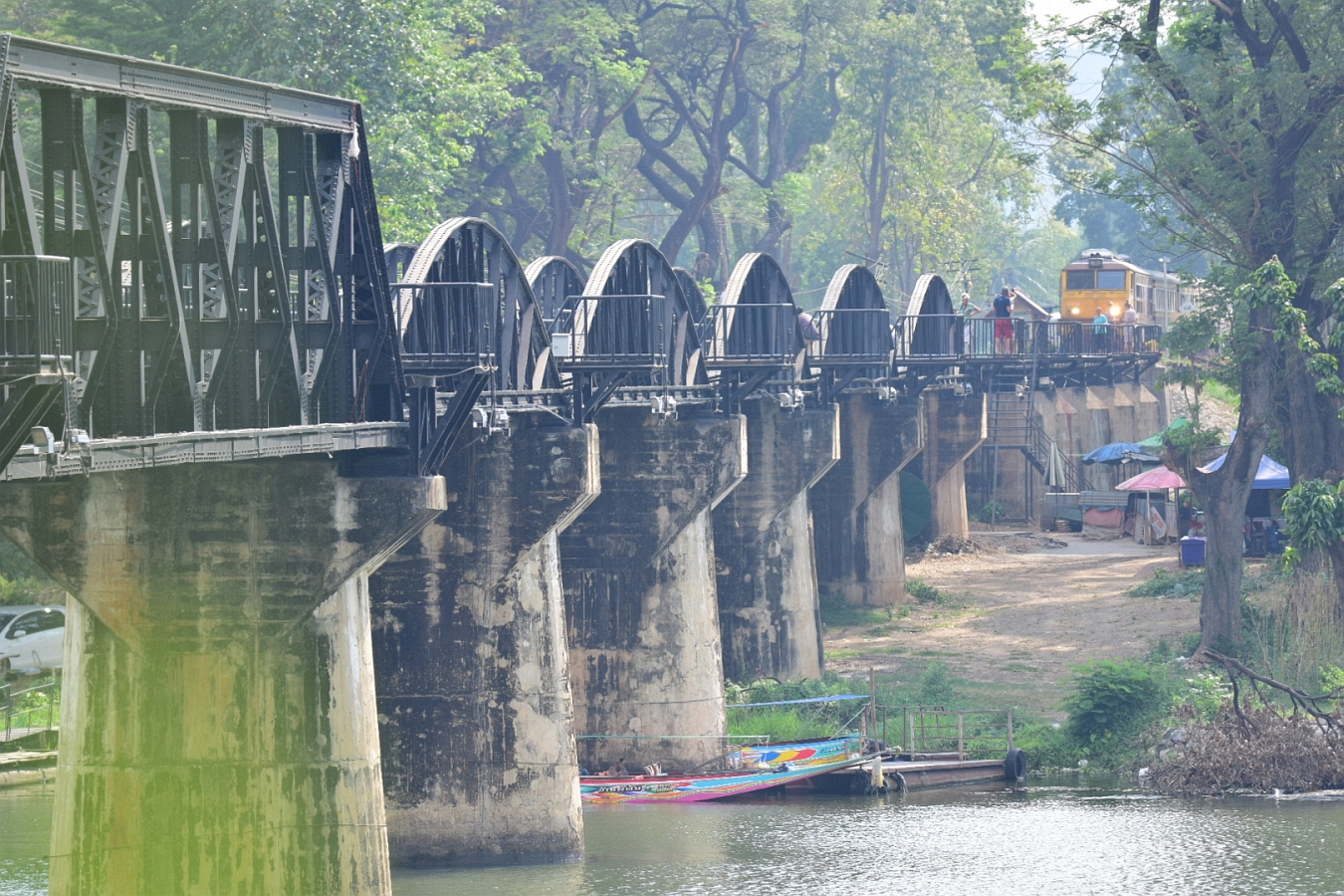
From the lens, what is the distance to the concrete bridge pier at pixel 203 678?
23750mm

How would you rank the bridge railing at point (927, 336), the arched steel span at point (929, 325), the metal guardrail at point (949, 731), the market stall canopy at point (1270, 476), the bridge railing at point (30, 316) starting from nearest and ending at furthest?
the bridge railing at point (30, 316) → the metal guardrail at point (949, 731) → the bridge railing at point (927, 336) → the arched steel span at point (929, 325) → the market stall canopy at point (1270, 476)

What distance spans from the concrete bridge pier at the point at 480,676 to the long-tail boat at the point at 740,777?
568 cm

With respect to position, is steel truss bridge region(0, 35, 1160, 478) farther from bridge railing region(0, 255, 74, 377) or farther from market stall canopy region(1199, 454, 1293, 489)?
market stall canopy region(1199, 454, 1293, 489)

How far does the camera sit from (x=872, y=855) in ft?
106

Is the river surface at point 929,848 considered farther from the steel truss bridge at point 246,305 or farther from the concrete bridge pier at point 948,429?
the concrete bridge pier at point 948,429

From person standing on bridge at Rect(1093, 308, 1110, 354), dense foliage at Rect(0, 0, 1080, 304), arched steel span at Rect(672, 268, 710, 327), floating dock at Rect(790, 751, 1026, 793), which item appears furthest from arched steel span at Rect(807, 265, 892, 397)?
person standing on bridge at Rect(1093, 308, 1110, 354)

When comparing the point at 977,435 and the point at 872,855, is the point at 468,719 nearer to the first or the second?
the point at 872,855

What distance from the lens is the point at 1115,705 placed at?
41312mm

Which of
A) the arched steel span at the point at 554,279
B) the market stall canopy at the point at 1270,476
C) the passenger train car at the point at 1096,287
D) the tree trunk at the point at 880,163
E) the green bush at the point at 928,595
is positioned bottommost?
the green bush at the point at 928,595

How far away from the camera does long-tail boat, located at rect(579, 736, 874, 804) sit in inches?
1479

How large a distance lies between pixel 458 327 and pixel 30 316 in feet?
39.9

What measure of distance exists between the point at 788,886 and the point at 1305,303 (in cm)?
2273

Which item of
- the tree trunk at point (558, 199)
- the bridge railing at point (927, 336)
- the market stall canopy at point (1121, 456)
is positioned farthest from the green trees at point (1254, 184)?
the tree trunk at point (558, 199)

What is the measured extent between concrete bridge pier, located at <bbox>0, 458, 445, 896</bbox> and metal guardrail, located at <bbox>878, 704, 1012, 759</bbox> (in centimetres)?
1851
